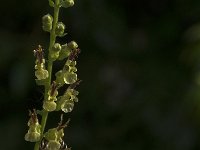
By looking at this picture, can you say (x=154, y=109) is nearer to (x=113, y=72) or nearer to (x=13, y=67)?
(x=113, y=72)

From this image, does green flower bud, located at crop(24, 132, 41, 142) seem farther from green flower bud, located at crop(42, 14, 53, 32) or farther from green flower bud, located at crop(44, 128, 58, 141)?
green flower bud, located at crop(42, 14, 53, 32)

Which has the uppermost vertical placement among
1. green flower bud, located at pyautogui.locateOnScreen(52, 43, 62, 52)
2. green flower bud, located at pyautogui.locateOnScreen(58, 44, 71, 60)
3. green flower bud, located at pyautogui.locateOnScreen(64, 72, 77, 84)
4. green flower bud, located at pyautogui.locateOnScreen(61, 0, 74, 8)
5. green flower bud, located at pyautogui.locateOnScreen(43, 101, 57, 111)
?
green flower bud, located at pyautogui.locateOnScreen(61, 0, 74, 8)

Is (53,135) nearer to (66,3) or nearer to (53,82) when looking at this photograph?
(53,82)

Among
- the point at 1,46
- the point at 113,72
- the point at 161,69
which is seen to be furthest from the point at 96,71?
the point at 1,46

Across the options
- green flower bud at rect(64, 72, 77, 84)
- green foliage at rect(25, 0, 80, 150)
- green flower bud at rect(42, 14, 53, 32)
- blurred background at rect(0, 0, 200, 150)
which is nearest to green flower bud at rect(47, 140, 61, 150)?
green foliage at rect(25, 0, 80, 150)

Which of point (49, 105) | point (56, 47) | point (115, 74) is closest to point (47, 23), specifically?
point (56, 47)
